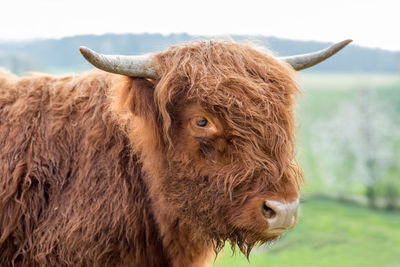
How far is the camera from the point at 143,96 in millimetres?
3666

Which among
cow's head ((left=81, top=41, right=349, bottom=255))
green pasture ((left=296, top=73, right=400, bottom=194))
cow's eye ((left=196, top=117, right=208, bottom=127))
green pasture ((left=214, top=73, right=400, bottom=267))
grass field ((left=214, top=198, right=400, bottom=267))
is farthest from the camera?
green pasture ((left=296, top=73, right=400, bottom=194))

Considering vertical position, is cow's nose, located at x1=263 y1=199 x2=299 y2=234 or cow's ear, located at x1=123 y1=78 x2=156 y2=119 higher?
cow's ear, located at x1=123 y1=78 x2=156 y2=119

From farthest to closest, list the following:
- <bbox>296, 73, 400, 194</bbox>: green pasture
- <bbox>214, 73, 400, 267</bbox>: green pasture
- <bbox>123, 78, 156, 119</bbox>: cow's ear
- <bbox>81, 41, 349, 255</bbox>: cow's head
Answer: <bbox>296, 73, 400, 194</bbox>: green pasture
<bbox>214, 73, 400, 267</bbox>: green pasture
<bbox>123, 78, 156, 119</bbox>: cow's ear
<bbox>81, 41, 349, 255</bbox>: cow's head

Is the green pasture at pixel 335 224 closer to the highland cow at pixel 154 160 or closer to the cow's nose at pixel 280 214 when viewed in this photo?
the highland cow at pixel 154 160

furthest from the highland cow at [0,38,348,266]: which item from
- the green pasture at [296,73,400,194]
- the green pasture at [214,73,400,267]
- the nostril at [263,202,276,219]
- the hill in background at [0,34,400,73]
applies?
the green pasture at [296,73,400,194]

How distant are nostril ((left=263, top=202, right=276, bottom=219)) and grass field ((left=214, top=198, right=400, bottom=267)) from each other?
21.8 feet

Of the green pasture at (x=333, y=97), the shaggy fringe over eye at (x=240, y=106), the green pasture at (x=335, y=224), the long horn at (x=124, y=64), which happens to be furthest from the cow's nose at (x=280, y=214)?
the green pasture at (x=333, y=97)

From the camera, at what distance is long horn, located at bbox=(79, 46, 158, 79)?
10.4 ft

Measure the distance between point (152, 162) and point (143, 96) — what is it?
1.77 feet

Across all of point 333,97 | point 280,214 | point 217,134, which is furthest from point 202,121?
point 333,97

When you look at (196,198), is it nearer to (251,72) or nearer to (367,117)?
(251,72)

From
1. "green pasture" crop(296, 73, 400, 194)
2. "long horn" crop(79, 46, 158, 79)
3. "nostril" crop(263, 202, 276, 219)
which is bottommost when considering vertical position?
"green pasture" crop(296, 73, 400, 194)

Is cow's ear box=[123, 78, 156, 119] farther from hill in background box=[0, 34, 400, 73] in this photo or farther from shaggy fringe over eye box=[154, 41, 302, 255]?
hill in background box=[0, 34, 400, 73]

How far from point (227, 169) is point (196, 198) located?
0.36 meters
